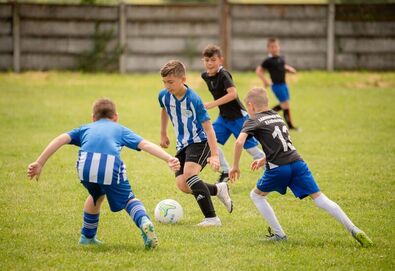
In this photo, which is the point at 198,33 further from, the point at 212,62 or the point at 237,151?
the point at 237,151

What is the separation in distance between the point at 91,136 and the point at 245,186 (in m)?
3.93

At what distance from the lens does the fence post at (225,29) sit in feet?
71.1

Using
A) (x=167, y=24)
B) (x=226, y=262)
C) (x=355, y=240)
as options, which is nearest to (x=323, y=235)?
(x=355, y=240)

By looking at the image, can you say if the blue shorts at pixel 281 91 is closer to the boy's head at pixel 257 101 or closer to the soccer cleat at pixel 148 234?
the boy's head at pixel 257 101

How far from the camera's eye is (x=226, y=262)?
19.2 ft

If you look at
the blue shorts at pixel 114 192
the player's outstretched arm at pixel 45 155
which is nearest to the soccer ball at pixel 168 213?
the blue shorts at pixel 114 192

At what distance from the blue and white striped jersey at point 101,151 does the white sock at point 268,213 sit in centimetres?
134

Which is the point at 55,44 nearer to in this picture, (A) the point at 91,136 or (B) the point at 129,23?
(B) the point at 129,23

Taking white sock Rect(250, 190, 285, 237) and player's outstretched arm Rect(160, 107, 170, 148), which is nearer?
white sock Rect(250, 190, 285, 237)

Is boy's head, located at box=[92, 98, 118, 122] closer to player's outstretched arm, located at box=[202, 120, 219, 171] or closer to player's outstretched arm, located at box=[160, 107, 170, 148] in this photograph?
player's outstretched arm, located at box=[202, 120, 219, 171]

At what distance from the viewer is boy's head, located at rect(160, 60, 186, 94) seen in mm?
6961

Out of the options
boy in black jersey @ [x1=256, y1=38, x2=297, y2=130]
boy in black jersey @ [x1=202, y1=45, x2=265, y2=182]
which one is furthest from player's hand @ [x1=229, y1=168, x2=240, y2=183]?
boy in black jersey @ [x1=256, y1=38, x2=297, y2=130]

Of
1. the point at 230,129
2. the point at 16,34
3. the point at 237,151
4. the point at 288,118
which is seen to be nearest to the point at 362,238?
the point at 237,151

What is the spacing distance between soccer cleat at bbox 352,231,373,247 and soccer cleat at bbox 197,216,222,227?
1.57 metres
